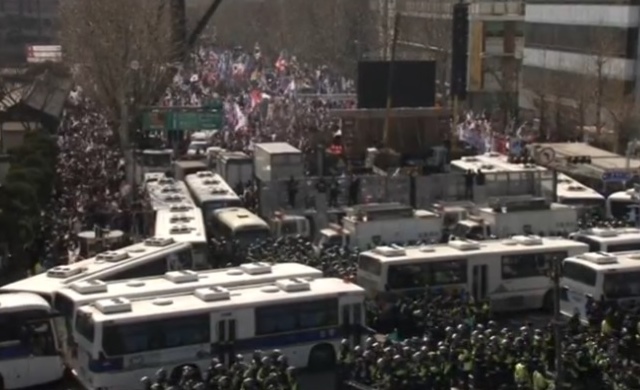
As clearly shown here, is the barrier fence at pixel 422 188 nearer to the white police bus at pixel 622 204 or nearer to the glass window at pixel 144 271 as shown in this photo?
the white police bus at pixel 622 204

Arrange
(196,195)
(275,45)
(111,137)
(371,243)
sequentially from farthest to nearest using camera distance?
(275,45)
(111,137)
(196,195)
(371,243)

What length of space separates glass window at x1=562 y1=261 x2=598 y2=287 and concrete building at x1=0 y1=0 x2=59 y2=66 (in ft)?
222

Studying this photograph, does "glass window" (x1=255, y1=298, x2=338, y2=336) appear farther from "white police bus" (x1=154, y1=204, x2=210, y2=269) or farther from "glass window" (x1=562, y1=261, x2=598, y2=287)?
"white police bus" (x1=154, y1=204, x2=210, y2=269)

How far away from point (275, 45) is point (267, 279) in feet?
216

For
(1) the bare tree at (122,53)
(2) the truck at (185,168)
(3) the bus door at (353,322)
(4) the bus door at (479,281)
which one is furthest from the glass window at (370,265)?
(1) the bare tree at (122,53)

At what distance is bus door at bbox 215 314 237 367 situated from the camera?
14.0 meters

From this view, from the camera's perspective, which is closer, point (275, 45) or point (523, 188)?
point (523, 188)

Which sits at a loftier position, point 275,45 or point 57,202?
point 275,45

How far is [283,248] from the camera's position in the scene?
19.3 m

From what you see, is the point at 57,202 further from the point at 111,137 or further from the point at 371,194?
the point at 111,137

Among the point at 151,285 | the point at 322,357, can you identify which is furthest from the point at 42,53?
the point at 322,357

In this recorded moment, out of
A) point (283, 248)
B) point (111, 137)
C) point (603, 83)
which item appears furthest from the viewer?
point (603, 83)

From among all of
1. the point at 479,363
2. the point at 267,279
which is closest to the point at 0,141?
the point at 267,279

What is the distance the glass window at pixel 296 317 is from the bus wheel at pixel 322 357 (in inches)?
13.2
